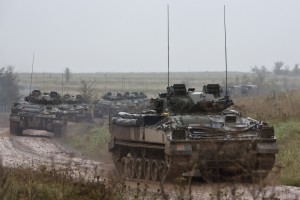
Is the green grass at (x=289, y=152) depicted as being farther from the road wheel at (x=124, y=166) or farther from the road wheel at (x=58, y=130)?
the road wheel at (x=58, y=130)

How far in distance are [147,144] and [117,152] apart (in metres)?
2.79

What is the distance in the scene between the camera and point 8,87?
70000 mm

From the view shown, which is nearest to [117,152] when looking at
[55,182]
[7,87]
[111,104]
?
[55,182]

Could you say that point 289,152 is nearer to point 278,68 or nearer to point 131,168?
point 131,168

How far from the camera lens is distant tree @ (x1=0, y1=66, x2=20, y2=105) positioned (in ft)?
229

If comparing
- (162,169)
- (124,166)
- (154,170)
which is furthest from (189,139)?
(124,166)

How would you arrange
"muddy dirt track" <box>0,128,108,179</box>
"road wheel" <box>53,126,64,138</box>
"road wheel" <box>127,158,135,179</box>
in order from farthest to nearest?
"road wheel" <box>53,126,64,138</box>
"muddy dirt track" <box>0,128,108,179</box>
"road wheel" <box>127,158,135,179</box>

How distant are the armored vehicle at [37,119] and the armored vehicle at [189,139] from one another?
634 inches

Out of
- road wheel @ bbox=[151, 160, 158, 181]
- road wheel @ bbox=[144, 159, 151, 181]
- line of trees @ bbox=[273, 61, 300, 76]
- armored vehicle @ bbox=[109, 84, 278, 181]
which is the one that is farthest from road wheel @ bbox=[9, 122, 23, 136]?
line of trees @ bbox=[273, 61, 300, 76]

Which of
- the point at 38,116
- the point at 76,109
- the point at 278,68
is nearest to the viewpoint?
the point at 38,116

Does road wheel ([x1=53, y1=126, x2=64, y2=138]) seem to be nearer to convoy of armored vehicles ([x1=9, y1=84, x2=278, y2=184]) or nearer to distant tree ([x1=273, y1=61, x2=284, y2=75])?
convoy of armored vehicles ([x1=9, y1=84, x2=278, y2=184])

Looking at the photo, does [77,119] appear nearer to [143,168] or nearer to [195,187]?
[143,168]

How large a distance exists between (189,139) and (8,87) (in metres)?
54.1

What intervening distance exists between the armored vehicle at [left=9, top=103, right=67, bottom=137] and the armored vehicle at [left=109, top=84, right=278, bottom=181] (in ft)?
52.9
